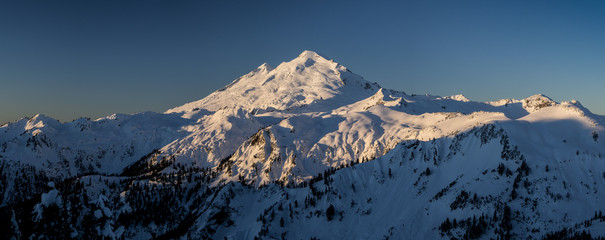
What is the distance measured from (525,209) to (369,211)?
230 feet

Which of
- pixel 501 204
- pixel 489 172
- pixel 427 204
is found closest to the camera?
pixel 501 204

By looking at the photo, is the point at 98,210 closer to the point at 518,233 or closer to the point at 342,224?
the point at 518,233

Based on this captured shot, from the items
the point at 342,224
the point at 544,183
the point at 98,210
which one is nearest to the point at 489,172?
the point at 544,183

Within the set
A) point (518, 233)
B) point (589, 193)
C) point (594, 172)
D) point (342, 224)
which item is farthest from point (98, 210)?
point (594, 172)

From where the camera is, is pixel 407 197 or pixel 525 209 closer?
pixel 525 209

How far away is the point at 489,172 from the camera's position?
150625mm

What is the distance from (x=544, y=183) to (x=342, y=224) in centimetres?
8786

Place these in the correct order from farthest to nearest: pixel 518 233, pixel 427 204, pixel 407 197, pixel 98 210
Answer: pixel 407 197 < pixel 427 204 < pixel 518 233 < pixel 98 210

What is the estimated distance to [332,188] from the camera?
187m

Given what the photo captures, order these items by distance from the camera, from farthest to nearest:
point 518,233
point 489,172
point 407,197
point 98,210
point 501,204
Answer: point 407,197 < point 489,172 < point 501,204 < point 518,233 < point 98,210

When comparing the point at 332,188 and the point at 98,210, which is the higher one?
the point at 98,210

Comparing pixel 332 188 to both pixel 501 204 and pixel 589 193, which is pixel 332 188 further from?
pixel 589 193

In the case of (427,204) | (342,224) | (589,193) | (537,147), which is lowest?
(342,224)

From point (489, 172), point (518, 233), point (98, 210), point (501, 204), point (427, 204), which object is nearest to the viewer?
point (98, 210)
